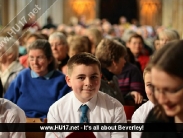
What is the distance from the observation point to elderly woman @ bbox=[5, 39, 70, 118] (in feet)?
17.4

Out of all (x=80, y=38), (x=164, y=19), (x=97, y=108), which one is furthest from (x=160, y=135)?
(x=164, y=19)

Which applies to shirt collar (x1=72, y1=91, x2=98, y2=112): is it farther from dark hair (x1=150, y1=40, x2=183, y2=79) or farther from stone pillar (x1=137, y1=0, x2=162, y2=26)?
stone pillar (x1=137, y1=0, x2=162, y2=26)

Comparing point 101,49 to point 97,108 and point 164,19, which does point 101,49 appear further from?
point 164,19

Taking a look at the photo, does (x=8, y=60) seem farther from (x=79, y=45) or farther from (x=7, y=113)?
(x=7, y=113)

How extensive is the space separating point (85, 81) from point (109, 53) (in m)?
1.56

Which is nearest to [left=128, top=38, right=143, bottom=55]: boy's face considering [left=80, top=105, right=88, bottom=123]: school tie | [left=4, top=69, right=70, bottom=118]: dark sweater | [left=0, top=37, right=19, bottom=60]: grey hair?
[left=0, top=37, right=19, bottom=60]: grey hair

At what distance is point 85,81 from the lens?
11.9ft

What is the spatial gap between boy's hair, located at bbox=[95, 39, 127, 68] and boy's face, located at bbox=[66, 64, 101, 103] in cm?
139

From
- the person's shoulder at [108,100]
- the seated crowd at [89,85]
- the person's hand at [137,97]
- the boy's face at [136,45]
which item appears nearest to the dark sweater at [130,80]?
the seated crowd at [89,85]

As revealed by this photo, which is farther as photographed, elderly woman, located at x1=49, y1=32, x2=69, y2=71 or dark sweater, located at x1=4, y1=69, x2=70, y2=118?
elderly woman, located at x1=49, y1=32, x2=69, y2=71

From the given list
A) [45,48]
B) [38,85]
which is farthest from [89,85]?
[45,48]

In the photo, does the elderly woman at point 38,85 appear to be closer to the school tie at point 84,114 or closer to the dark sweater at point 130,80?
Result: the dark sweater at point 130,80

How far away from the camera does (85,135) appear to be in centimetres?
330

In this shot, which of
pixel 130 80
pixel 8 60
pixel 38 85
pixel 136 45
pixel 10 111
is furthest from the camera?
pixel 136 45
